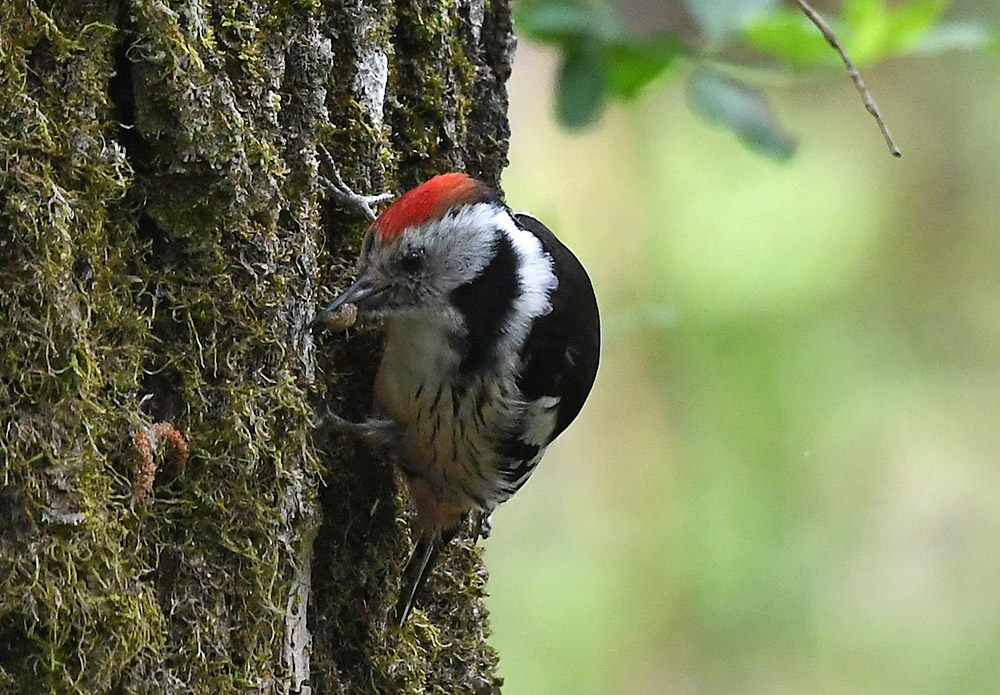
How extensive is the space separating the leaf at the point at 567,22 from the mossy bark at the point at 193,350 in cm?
47

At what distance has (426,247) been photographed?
204 cm

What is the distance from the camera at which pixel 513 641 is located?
5.73 metres

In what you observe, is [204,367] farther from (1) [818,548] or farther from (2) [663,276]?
(1) [818,548]

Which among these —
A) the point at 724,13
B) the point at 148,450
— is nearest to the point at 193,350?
the point at 148,450

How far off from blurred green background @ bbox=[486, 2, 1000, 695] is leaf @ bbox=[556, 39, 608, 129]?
11.1 feet

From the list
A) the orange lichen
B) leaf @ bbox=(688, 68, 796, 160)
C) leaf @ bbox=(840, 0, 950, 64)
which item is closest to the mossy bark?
the orange lichen

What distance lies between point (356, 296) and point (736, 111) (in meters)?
1.00

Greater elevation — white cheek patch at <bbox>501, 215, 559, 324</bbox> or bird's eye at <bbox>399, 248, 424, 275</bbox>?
bird's eye at <bbox>399, 248, 424, 275</bbox>

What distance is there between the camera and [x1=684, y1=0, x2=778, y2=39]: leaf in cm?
231

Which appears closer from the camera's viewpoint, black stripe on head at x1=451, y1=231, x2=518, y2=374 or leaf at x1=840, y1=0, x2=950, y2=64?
black stripe on head at x1=451, y1=231, x2=518, y2=374

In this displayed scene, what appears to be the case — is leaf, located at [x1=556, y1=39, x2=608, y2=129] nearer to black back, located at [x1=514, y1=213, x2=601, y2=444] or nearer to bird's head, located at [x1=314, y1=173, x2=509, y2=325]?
black back, located at [x1=514, y1=213, x2=601, y2=444]

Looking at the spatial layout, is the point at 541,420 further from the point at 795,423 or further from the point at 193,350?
the point at 795,423

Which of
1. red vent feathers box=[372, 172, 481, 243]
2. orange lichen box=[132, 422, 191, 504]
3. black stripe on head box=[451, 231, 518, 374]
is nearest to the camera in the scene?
orange lichen box=[132, 422, 191, 504]

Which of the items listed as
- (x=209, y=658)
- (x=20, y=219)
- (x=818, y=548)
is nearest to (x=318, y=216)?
(x=20, y=219)
